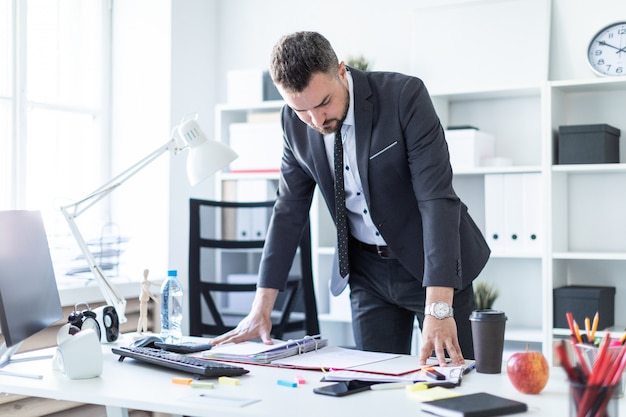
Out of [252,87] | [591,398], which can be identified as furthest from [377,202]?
[252,87]

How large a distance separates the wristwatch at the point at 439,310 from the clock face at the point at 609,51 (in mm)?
1910

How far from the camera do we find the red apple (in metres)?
1.54

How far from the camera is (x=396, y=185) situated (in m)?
2.14

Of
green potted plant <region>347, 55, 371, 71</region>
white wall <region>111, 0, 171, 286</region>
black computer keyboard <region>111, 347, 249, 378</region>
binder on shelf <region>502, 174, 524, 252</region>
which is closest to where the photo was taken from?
black computer keyboard <region>111, 347, 249, 378</region>

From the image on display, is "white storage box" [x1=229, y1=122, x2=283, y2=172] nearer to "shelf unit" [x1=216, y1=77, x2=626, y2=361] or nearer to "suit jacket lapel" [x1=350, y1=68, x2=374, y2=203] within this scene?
"shelf unit" [x1=216, y1=77, x2=626, y2=361]

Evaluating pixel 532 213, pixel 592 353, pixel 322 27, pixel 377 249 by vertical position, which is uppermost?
pixel 322 27

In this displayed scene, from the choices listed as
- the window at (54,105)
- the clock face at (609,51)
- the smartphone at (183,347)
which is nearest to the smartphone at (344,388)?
the smartphone at (183,347)

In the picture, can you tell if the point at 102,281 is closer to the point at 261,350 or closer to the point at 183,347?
the point at 183,347

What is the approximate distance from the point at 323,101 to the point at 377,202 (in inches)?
13.6

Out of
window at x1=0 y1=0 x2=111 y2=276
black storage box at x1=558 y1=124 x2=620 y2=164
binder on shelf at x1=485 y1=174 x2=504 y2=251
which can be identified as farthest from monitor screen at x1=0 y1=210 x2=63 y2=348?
black storage box at x1=558 y1=124 x2=620 y2=164

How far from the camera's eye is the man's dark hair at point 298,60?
73.9 inches

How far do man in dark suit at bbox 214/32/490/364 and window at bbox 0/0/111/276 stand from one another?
149cm

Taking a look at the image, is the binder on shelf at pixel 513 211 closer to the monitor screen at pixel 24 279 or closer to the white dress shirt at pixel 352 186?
the white dress shirt at pixel 352 186

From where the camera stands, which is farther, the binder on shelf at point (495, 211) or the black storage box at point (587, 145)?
the binder on shelf at point (495, 211)
